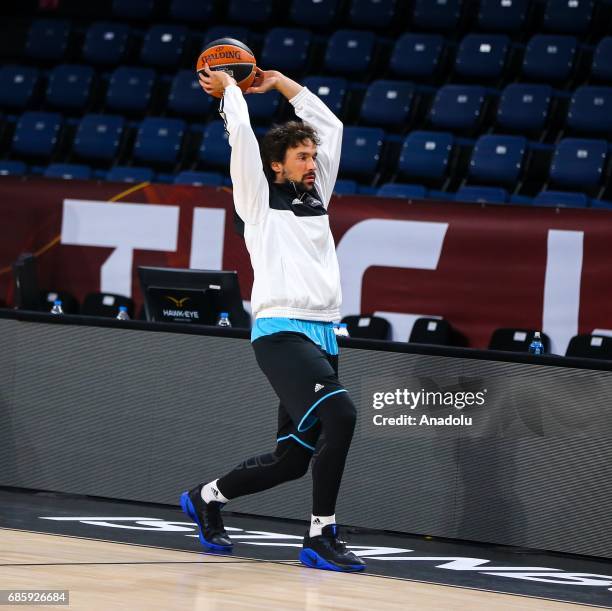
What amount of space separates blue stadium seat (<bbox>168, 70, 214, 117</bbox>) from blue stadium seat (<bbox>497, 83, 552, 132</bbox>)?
9.09 ft

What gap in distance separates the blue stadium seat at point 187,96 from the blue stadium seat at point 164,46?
0.51 meters

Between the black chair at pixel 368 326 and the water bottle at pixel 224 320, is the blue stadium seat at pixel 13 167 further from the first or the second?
the water bottle at pixel 224 320

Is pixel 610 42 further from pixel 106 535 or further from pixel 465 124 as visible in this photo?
pixel 106 535

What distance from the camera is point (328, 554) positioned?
4.60 metres

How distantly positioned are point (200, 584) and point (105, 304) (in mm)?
4820

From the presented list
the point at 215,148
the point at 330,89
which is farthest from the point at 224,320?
the point at 330,89

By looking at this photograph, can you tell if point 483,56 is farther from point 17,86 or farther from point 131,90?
point 17,86

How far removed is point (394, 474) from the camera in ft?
A: 18.9

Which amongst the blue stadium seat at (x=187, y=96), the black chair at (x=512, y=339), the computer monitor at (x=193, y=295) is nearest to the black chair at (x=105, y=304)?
the computer monitor at (x=193, y=295)

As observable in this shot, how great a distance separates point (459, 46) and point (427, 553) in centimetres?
634

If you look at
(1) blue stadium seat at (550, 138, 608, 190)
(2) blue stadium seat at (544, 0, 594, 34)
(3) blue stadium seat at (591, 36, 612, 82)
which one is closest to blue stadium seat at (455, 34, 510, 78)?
(2) blue stadium seat at (544, 0, 594, 34)

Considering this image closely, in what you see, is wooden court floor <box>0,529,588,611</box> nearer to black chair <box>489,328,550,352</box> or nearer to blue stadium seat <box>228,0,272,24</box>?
black chair <box>489,328,550,352</box>

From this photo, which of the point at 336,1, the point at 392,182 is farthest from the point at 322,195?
the point at 336,1

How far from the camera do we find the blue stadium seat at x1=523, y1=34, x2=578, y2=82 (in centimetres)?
1020
